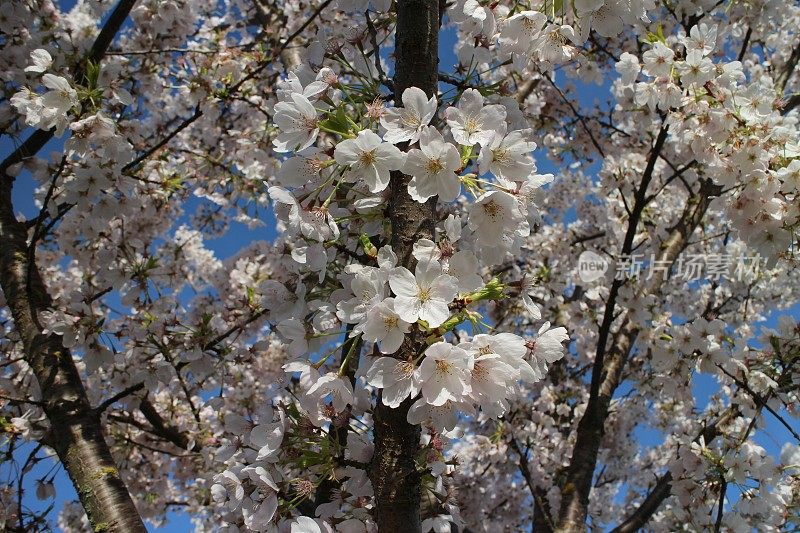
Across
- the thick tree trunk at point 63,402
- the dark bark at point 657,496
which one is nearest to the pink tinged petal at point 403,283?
the thick tree trunk at point 63,402

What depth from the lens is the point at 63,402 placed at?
272cm

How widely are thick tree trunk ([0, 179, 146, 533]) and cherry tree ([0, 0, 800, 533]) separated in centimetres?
1

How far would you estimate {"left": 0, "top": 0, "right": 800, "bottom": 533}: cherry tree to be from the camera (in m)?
1.47

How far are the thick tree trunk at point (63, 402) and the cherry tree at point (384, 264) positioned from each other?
0.04 feet

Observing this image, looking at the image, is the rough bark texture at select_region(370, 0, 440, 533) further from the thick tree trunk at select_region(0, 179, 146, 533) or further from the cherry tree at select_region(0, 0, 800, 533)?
the thick tree trunk at select_region(0, 179, 146, 533)

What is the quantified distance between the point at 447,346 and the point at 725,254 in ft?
17.4

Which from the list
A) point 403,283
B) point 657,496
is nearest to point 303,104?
point 403,283

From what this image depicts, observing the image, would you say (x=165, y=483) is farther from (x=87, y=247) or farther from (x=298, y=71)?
(x=298, y=71)

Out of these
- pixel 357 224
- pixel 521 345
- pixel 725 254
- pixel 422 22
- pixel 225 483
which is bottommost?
pixel 521 345

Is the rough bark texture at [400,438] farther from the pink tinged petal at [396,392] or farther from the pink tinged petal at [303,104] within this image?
the pink tinged petal at [303,104]

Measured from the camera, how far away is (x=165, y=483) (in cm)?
555

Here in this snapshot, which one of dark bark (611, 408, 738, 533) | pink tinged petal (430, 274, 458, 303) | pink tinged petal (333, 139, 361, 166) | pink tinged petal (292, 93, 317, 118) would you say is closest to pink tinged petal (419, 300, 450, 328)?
pink tinged petal (430, 274, 458, 303)

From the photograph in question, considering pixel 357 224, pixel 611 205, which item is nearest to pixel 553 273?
pixel 611 205

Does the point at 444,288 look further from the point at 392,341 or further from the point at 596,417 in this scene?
the point at 596,417
